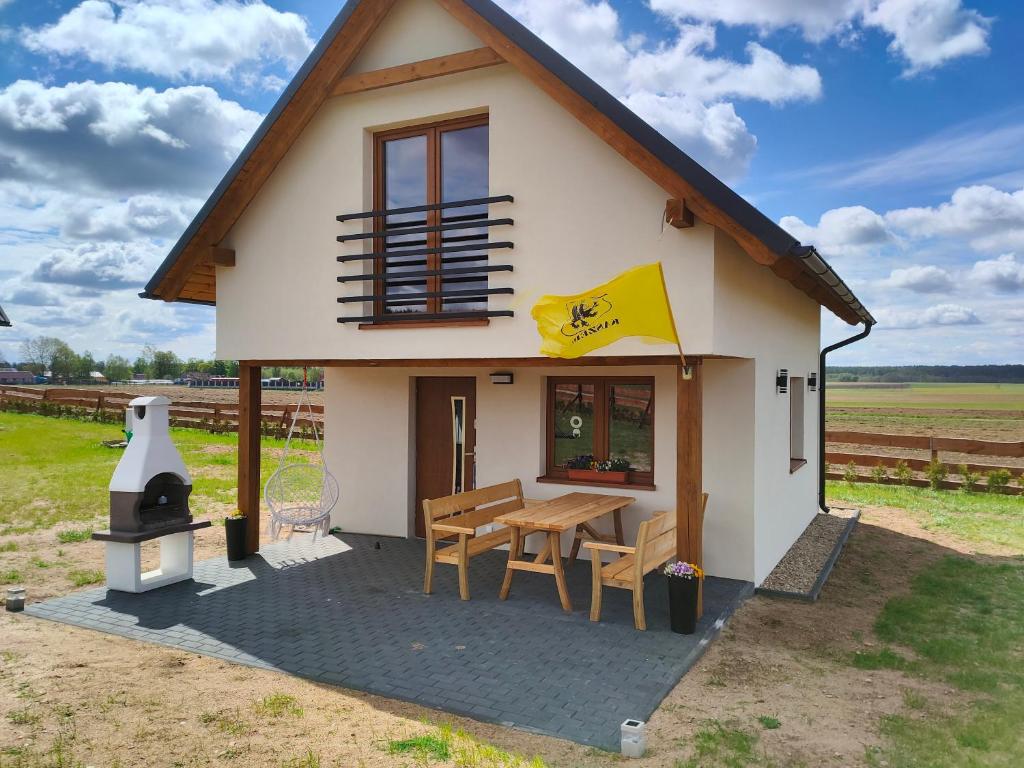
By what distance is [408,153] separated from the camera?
26.7 feet

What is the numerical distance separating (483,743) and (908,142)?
19602 mm

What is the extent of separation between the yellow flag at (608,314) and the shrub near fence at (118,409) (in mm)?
16593

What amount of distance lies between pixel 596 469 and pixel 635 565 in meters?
2.43

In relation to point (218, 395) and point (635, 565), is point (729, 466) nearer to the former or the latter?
point (635, 565)

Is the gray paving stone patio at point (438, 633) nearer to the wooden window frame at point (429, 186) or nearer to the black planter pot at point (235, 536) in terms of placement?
the black planter pot at point (235, 536)

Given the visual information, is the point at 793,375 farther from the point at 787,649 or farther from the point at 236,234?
the point at 236,234

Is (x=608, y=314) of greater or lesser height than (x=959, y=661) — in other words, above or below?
above

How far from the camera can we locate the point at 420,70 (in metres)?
7.64

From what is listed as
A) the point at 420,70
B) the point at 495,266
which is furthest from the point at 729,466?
the point at 420,70

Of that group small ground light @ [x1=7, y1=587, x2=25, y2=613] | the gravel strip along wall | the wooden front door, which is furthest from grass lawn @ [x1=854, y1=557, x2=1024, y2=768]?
small ground light @ [x1=7, y1=587, x2=25, y2=613]

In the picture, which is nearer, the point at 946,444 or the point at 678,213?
the point at 678,213

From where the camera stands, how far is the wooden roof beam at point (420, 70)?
24.0 ft

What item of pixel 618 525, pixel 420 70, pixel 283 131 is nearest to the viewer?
pixel 420 70

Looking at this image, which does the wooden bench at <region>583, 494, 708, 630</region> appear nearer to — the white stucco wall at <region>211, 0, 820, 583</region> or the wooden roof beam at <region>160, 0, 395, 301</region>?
the white stucco wall at <region>211, 0, 820, 583</region>
